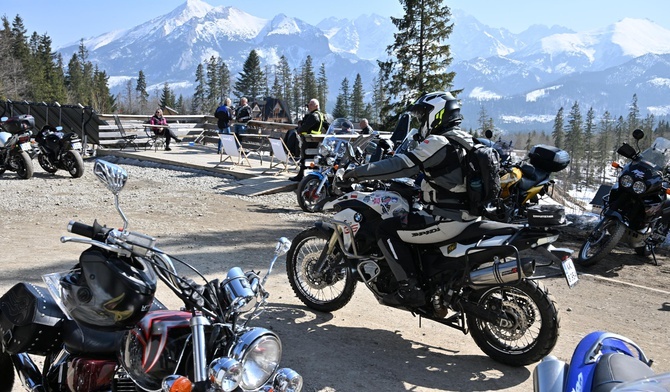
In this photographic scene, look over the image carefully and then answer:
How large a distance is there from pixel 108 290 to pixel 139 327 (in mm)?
204

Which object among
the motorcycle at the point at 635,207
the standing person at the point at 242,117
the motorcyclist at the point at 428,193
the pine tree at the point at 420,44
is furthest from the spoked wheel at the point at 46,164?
the pine tree at the point at 420,44

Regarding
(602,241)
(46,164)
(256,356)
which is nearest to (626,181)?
(602,241)

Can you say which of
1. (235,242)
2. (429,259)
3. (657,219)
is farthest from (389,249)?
(657,219)

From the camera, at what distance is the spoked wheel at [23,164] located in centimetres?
1252

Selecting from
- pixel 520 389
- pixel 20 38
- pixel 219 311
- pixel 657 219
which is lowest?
pixel 520 389

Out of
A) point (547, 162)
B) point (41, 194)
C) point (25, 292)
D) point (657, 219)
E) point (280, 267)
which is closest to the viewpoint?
point (25, 292)

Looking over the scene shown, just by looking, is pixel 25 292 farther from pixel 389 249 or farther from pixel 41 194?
pixel 41 194

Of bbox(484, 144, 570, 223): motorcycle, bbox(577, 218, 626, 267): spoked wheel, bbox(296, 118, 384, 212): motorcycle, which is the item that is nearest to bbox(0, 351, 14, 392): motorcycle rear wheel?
bbox(577, 218, 626, 267): spoked wheel

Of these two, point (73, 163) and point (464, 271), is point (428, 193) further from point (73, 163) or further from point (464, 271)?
point (73, 163)

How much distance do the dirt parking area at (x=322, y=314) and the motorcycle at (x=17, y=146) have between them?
2.39 ft

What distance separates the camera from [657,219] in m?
A: 7.66

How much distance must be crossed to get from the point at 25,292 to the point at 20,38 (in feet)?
263

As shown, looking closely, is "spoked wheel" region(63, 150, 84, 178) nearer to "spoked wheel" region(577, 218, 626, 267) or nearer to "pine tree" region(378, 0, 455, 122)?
"spoked wheel" region(577, 218, 626, 267)

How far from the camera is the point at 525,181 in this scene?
941cm
